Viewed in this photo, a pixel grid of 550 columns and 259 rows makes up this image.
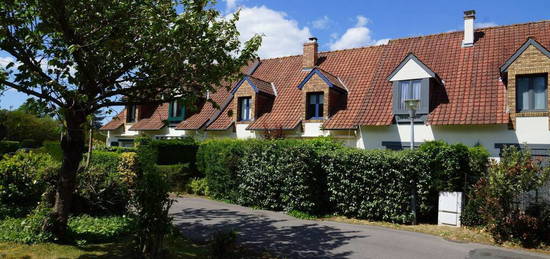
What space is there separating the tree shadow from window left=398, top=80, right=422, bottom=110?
831 cm

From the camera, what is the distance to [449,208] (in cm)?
1143

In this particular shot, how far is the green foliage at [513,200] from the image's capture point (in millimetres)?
9820

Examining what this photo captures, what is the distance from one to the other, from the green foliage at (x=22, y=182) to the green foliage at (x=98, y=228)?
5.91ft

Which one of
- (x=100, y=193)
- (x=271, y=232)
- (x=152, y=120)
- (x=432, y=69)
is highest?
(x=432, y=69)

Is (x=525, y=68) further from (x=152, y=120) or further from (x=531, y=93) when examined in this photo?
(x=152, y=120)

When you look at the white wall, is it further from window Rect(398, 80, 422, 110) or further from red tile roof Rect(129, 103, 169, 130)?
red tile roof Rect(129, 103, 169, 130)

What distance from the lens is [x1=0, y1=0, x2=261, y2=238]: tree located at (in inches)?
259

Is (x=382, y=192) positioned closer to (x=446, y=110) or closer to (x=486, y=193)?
(x=486, y=193)

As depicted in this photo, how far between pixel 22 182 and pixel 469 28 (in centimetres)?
1947

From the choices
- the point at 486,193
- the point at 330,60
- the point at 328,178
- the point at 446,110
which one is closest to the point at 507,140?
the point at 446,110

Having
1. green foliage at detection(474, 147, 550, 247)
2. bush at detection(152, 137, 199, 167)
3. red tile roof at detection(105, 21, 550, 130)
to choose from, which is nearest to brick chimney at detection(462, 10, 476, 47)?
red tile roof at detection(105, 21, 550, 130)

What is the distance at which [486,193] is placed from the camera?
10602mm

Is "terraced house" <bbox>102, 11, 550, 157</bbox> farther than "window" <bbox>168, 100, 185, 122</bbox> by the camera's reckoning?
No

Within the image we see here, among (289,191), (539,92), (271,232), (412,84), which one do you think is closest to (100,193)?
(271,232)
